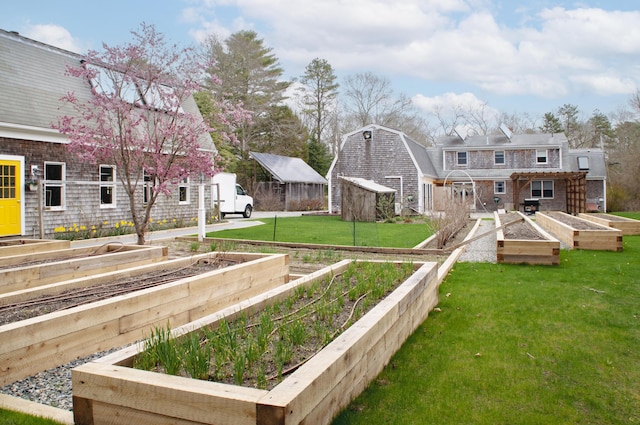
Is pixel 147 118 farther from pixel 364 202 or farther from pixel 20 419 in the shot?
pixel 364 202

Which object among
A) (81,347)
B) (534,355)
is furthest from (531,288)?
(81,347)

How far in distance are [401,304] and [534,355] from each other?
1.22 m

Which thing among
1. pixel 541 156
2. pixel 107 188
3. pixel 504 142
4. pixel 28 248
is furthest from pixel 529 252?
pixel 504 142

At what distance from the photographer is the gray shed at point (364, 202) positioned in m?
23.4

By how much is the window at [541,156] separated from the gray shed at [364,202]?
1602 centimetres

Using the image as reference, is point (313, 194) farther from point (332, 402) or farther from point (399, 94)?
point (332, 402)

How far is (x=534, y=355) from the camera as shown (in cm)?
431

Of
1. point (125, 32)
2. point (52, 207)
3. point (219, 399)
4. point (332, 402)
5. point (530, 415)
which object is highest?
point (125, 32)

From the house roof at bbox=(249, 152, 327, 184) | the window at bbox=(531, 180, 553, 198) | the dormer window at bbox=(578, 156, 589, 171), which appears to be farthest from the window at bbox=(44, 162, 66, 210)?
the dormer window at bbox=(578, 156, 589, 171)

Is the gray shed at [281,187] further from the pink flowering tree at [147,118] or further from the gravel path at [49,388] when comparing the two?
the gravel path at [49,388]

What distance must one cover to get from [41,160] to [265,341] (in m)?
12.8

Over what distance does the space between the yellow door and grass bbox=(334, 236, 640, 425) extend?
11248mm

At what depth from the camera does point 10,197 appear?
42.1 feet

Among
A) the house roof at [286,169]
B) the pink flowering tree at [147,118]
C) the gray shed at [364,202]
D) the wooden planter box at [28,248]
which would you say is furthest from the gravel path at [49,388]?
the house roof at [286,169]
